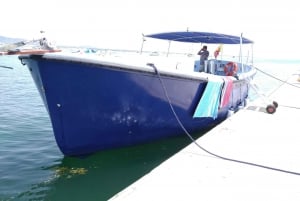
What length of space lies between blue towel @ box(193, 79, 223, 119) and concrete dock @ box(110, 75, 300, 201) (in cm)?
135

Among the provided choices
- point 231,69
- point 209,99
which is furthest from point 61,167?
point 231,69

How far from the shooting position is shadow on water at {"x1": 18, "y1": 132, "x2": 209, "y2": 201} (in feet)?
17.4

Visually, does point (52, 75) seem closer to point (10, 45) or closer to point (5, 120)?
point (10, 45)

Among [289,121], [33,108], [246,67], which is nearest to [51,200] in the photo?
[289,121]

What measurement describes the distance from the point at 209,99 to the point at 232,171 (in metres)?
3.75

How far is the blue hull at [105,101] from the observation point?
5.79m

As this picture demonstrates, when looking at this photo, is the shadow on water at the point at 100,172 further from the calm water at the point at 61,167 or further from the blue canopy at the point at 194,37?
the blue canopy at the point at 194,37

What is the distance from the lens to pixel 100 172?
6.17m

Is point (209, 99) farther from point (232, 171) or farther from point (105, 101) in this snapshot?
point (232, 171)

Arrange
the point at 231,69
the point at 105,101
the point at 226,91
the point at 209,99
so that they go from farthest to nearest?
the point at 231,69
the point at 226,91
the point at 209,99
the point at 105,101

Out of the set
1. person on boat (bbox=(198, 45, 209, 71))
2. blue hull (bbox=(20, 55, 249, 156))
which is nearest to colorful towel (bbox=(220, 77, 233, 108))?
blue hull (bbox=(20, 55, 249, 156))

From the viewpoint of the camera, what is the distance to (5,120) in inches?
396

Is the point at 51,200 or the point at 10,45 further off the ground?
the point at 10,45

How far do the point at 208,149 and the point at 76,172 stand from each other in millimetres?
2744
